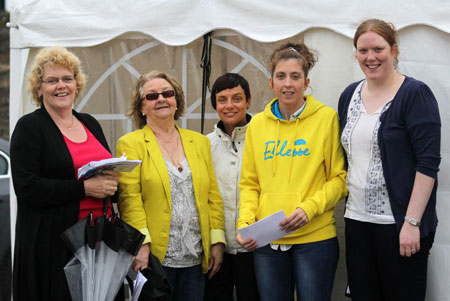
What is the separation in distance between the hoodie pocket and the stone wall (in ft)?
36.0

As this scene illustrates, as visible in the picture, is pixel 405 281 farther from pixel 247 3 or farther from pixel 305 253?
pixel 247 3

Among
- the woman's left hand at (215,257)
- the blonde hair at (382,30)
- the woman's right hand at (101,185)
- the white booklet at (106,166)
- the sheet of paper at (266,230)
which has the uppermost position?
the blonde hair at (382,30)

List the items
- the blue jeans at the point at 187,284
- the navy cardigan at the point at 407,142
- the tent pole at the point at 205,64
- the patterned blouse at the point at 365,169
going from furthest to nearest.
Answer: the tent pole at the point at 205,64, the blue jeans at the point at 187,284, the patterned blouse at the point at 365,169, the navy cardigan at the point at 407,142

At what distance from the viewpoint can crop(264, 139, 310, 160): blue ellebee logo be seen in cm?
288

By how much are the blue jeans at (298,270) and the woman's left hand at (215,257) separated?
0.84 feet

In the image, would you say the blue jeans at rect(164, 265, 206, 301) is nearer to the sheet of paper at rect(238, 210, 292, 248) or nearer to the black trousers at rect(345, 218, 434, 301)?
the sheet of paper at rect(238, 210, 292, 248)

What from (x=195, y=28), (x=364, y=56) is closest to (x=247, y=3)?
(x=195, y=28)

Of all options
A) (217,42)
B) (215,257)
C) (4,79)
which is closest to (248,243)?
(215,257)

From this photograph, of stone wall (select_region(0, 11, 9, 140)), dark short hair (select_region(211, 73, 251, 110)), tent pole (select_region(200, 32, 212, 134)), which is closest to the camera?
dark short hair (select_region(211, 73, 251, 110))

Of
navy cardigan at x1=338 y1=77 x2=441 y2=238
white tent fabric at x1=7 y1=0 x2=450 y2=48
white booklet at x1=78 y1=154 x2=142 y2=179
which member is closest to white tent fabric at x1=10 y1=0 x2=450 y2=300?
white tent fabric at x1=7 y1=0 x2=450 y2=48

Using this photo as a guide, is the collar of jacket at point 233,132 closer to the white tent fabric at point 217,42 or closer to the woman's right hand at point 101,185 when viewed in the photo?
the white tent fabric at point 217,42

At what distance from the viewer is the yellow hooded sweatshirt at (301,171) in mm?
2854

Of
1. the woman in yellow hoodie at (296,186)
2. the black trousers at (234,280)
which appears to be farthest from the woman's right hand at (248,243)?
the black trousers at (234,280)

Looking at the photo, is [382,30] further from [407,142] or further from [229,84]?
[229,84]
